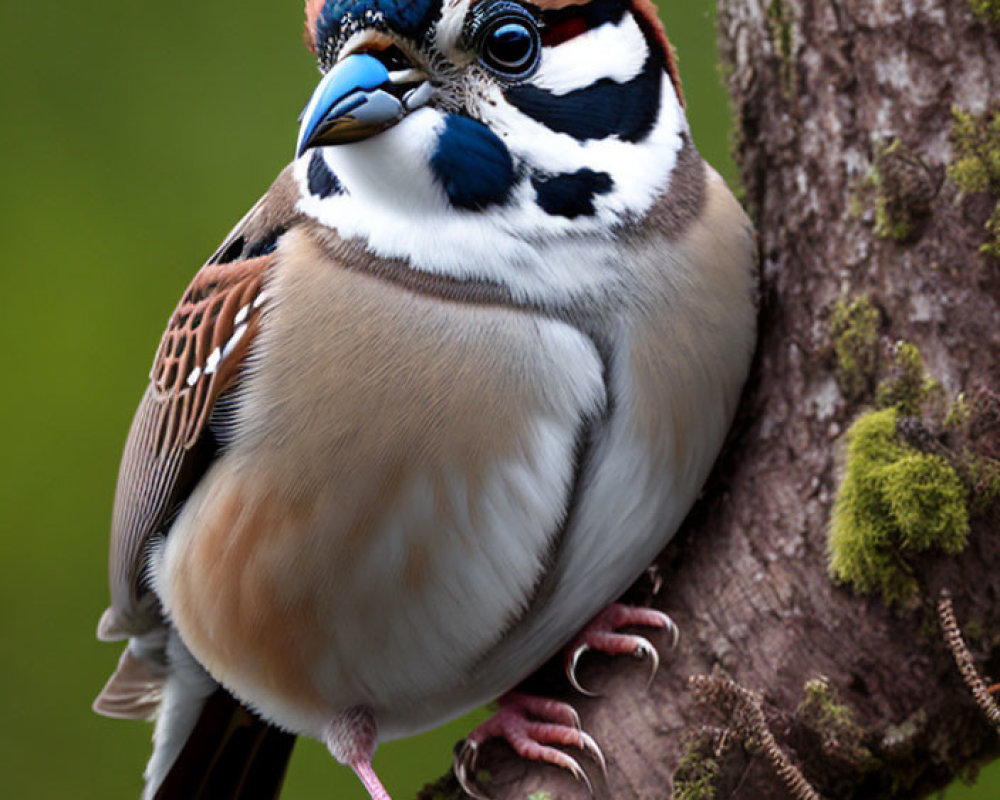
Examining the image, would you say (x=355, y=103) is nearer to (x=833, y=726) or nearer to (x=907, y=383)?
(x=907, y=383)

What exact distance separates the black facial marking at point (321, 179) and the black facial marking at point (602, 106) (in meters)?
0.32

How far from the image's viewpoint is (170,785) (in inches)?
115

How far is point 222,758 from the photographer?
293cm

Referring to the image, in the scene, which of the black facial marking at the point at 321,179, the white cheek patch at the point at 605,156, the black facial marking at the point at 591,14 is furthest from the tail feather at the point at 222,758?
the black facial marking at the point at 591,14

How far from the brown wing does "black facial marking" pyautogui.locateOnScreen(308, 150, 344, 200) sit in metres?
0.07

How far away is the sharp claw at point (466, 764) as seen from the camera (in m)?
2.43

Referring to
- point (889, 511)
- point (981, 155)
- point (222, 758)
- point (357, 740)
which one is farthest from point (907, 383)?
point (222, 758)

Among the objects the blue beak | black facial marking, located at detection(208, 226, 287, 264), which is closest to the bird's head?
the blue beak

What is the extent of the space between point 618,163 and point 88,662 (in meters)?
2.68

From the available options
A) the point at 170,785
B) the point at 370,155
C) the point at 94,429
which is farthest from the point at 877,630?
the point at 94,429

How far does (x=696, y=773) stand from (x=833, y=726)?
22 cm

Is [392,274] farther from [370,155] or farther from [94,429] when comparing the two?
[94,429]

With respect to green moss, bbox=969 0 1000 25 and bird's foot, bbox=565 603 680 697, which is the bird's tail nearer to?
bird's foot, bbox=565 603 680 697

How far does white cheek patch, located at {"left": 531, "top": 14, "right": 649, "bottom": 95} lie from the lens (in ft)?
7.11
